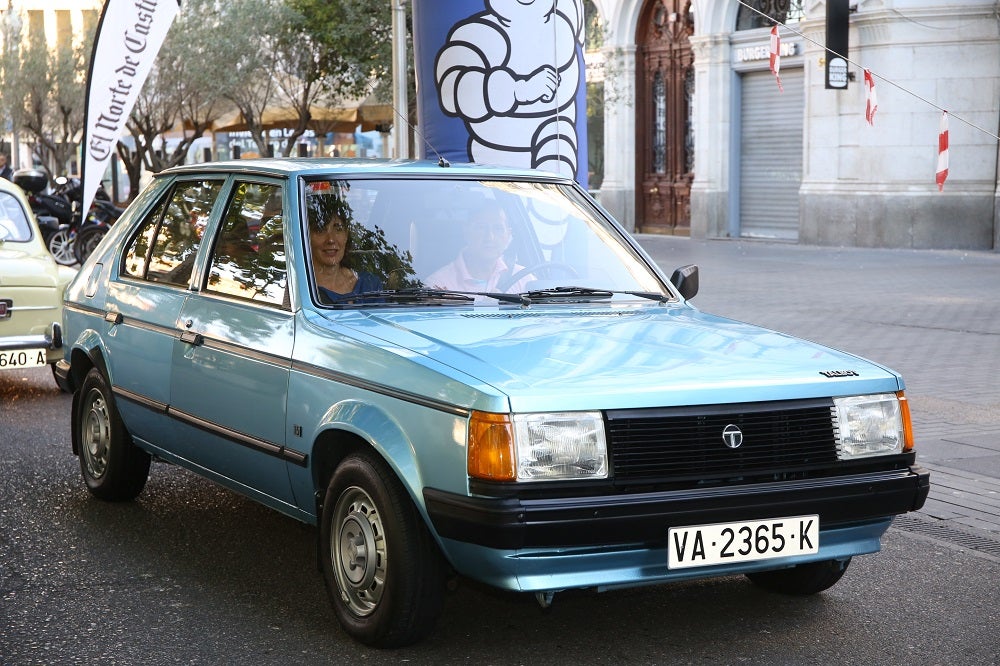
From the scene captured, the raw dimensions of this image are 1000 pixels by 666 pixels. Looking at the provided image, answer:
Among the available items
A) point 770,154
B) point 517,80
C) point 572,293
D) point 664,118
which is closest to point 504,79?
point 517,80

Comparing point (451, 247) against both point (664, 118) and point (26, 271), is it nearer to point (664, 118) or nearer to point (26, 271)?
point (26, 271)

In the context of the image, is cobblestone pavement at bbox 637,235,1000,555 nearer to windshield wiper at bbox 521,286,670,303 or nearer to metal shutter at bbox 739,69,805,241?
metal shutter at bbox 739,69,805,241

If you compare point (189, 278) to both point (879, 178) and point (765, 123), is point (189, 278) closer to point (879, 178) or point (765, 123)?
point (879, 178)

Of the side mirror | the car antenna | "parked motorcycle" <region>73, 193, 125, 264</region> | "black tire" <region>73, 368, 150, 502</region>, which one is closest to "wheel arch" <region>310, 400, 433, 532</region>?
the car antenna

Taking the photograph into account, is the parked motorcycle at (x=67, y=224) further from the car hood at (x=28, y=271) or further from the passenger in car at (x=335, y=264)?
the passenger in car at (x=335, y=264)

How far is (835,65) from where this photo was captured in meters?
24.8

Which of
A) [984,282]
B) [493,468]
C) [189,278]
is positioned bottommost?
[984,282]

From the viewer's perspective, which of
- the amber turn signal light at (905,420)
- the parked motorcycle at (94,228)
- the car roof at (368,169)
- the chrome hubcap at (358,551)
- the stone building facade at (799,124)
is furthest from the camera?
the stone building facade at (799,124)

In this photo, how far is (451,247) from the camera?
17.6 feet

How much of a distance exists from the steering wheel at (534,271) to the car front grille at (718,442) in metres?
1.28

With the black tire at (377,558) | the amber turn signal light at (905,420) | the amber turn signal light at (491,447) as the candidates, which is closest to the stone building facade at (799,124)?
the amber turn signal light at (905,420)

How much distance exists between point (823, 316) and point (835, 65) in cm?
1143

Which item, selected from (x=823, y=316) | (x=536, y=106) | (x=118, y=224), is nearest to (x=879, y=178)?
(x=823, y=316)

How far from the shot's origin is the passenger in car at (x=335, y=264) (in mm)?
5113
